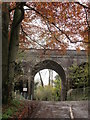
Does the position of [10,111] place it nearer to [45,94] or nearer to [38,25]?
[38,25]

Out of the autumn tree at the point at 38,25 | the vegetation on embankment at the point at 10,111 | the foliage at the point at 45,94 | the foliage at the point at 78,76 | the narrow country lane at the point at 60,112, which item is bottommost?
the foliage at the point at 45,94

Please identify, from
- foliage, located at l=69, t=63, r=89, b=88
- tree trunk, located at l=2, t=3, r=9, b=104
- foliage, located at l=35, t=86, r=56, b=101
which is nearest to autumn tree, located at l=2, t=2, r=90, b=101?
tree trunk, located at l=2, t=3, r=9, b=104

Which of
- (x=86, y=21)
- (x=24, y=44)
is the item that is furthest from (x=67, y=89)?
(x=86, y=21)

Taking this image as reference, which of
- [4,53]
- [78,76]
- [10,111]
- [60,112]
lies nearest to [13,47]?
[4,53]

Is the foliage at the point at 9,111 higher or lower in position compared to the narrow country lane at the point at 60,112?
higher

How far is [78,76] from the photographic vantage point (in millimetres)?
14711

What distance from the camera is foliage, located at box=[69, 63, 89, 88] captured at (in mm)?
14305

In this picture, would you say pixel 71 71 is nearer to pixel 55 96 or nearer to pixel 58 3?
pixel 55 96

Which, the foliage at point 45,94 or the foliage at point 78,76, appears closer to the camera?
the foliage at point 78,76

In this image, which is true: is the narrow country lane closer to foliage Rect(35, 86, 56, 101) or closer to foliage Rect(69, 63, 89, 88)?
foliage Rect(69, 63, 89, 88)

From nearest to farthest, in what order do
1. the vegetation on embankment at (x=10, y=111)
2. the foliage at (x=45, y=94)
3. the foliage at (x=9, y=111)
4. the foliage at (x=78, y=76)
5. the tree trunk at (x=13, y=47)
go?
the foliage at (x=9, y=111) → the vegetation on embankment at (x=10, y=111) → the tree trunk at (x=13, y=47) → the foliage at (x=78, y=76) → the foliage at (x=45, y=94)

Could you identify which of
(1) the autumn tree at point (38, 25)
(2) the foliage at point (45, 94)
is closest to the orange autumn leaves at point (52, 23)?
(1) the autumn tree at point (38, 25)

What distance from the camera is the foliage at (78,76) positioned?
14305 mm

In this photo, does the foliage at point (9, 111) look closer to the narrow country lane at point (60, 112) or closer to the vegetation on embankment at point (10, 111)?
the vegetation on embankment at point (10, 111)
